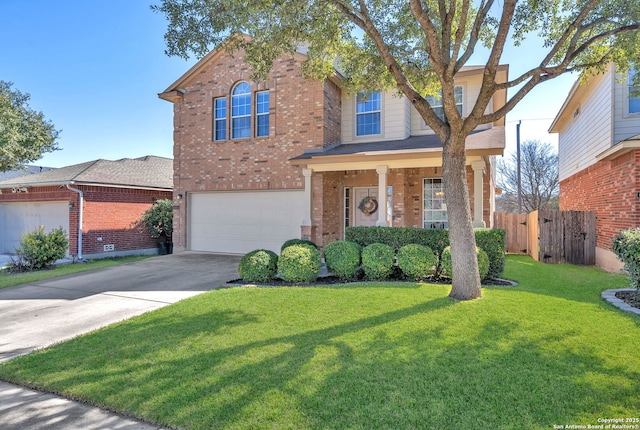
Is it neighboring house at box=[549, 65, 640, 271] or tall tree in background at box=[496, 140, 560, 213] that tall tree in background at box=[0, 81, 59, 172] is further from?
tall tree in background at box=[496, 140, 560, 213]

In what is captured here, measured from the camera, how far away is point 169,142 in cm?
1470

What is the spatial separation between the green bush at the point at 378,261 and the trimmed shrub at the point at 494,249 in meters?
1.92

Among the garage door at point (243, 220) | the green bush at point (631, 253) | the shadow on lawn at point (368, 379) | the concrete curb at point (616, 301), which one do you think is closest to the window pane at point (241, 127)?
the garage door at point (243, 220)

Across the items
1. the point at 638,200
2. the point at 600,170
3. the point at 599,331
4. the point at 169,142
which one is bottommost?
the point at 599,331

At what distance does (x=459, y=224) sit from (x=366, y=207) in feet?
23.1

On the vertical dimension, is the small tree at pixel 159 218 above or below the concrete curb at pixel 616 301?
above

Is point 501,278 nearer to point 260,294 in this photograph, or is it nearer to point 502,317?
point 502,317

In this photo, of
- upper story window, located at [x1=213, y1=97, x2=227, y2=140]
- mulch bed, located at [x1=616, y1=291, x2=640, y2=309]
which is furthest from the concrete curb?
upper story window, located at [x1=213, y1=97, x2=227, y2=140]

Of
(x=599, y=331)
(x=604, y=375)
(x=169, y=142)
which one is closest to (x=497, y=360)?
(x=604, y=375)

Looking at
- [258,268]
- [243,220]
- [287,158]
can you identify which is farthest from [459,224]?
[243,220]

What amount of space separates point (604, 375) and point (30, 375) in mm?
5750

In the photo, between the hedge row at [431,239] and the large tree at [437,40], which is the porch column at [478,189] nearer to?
the hedge row at [431,239]

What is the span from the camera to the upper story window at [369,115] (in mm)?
12703

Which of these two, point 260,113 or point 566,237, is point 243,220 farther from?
point 566,237
